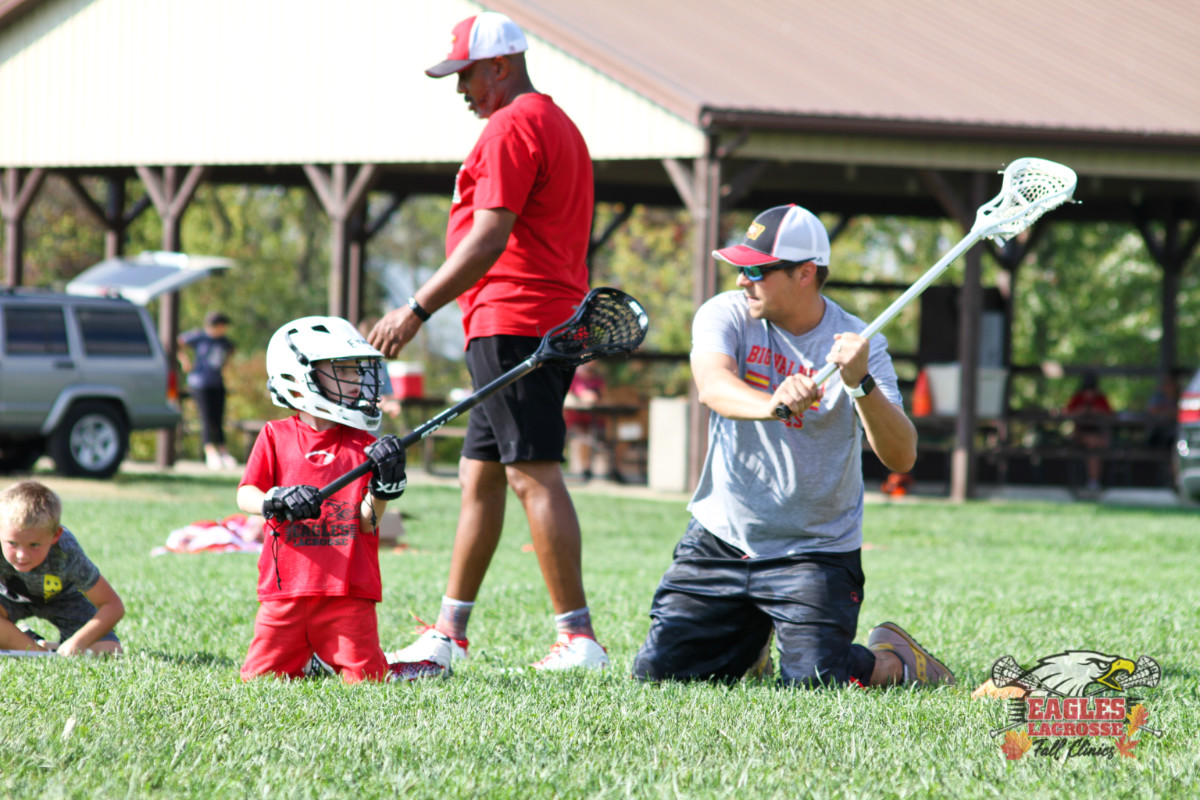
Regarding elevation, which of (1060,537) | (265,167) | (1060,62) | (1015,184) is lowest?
(1060,537)

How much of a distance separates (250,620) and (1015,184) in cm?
360

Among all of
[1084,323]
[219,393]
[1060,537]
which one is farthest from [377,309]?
[1060,537]

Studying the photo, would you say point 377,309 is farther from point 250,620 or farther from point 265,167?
point 250,620

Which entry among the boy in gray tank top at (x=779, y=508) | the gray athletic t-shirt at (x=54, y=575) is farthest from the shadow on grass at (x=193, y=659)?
the boy in gray tank top at (x=779, y=508)

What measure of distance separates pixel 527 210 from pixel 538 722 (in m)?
1.92

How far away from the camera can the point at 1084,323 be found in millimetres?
31219

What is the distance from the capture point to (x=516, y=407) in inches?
186

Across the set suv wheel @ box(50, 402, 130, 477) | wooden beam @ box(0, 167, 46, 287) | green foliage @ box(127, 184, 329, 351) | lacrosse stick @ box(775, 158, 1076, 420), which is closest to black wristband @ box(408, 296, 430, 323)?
lacrosse stick @ box(775, 158, 1076, 420)

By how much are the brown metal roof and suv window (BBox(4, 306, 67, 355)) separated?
5794 millimetres

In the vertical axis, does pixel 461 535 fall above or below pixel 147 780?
above

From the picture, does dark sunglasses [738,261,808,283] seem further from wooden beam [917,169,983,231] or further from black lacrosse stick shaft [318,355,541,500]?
wooden beam [917,169,983,231]

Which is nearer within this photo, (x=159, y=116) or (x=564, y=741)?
(x=564, y=741)

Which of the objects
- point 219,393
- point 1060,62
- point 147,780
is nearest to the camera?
point 147,780

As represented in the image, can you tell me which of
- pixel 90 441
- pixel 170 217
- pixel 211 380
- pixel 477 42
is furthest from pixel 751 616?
pixel 170 217
